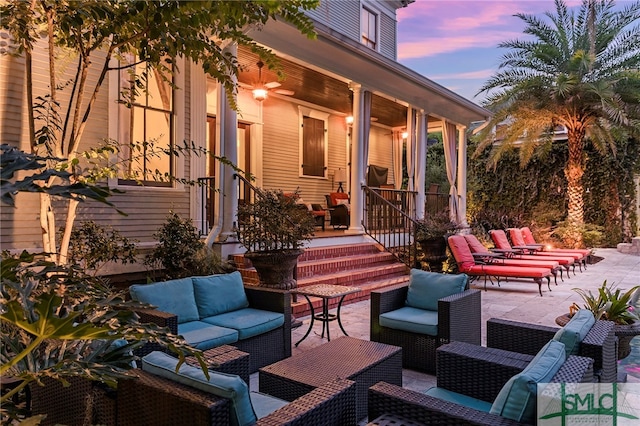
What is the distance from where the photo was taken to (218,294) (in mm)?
4062

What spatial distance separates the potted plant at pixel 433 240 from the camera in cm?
821

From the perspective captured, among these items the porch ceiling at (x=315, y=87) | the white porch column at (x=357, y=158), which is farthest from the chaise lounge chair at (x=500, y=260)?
the porch ceiling at (x=315, y=87)

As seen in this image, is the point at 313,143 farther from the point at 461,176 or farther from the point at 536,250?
the point at 536,250

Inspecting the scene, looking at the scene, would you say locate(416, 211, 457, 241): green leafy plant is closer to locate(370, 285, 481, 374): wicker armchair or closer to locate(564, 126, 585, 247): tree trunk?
locate(370, 285, 481, 374): wicker armchair

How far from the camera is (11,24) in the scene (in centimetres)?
260

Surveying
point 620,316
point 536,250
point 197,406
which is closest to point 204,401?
point 197,406

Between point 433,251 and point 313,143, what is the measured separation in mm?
4276

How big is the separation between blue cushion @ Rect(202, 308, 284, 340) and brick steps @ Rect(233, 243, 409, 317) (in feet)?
4.96

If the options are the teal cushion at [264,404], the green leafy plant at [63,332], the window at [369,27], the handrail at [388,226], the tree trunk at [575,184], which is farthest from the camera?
the tree trunk at [575,184]

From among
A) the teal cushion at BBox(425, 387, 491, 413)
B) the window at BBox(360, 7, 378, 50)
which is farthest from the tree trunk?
the teal cushion at BBox(425, 387, 491, 413)

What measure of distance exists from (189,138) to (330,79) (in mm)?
3492

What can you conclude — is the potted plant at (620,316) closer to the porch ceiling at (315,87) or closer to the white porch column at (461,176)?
the porch ceiling at (315,87)

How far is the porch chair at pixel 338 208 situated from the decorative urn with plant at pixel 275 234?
4.66 m

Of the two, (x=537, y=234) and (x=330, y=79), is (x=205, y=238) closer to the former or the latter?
(x=330, y=79)
